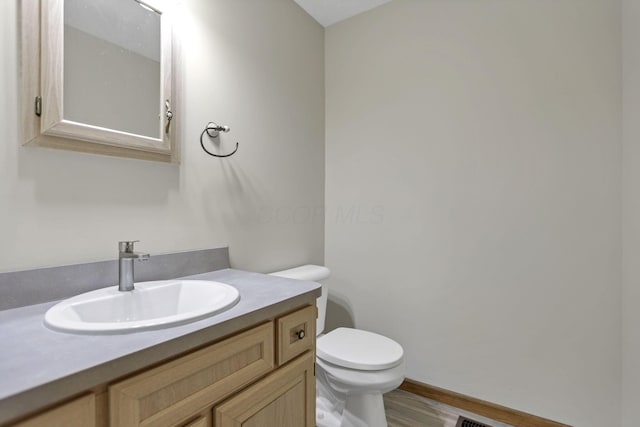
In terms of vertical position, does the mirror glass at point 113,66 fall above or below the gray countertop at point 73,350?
above

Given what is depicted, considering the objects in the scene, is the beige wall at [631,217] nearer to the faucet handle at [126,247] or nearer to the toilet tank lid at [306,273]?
the toilet tank lid at [306,273]

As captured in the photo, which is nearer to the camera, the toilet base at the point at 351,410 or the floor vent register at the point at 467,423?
the toilet base at the point at 351,410

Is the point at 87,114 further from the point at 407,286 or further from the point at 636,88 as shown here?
the point at 636,88

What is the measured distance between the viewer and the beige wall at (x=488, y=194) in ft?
4.62

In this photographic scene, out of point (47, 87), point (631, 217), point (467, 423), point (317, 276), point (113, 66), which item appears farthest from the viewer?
point (317, 276)

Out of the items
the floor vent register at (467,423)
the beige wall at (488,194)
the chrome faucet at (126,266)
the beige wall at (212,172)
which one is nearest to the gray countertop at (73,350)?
the chrome faucet at (126,266)

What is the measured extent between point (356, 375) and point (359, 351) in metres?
0.12

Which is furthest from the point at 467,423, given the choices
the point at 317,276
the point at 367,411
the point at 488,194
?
the point at 488,194

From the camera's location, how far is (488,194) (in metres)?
1.64

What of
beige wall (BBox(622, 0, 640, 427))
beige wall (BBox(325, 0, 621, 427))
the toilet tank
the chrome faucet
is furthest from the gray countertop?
beige wall (BBox(622, 0, 640, 427))

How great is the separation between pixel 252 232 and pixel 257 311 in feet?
2.67

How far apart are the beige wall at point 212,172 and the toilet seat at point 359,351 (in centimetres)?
52

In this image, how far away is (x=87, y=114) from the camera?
3.27ft

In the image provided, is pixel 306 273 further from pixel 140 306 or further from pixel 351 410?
pixel 140 306
